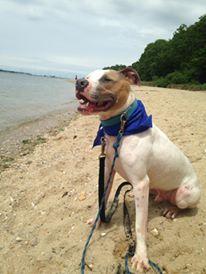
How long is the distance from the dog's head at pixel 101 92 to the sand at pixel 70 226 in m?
1.50

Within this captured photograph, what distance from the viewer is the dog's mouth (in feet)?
9.80

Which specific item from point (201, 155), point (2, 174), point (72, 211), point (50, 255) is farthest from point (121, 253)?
point (2, 174)

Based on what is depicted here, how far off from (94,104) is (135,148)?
0.62 metres

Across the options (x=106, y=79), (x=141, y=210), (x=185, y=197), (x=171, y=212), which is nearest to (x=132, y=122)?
(x=106, y=79)

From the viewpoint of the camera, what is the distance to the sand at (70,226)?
10.2ft

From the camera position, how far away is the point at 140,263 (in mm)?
3010

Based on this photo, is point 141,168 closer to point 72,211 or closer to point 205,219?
point 205,219

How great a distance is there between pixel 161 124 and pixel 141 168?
531 centimetres

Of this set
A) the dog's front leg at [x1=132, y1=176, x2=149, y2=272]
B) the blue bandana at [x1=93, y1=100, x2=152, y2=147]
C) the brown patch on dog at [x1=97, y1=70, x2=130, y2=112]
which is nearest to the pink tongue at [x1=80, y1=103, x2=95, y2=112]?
the brown patch on dog at [x1=97, y1=70, x2=130, y2=112]

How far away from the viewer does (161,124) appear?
829 cm

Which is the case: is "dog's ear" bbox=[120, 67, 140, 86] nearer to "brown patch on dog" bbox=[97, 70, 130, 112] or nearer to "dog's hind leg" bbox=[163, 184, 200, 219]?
"brown patch on dog" bbox=[97, 70, 130, 112]

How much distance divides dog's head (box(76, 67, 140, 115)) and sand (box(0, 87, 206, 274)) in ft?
4.91

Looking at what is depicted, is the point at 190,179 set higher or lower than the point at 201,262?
higher

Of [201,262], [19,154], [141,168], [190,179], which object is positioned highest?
[141,168]
